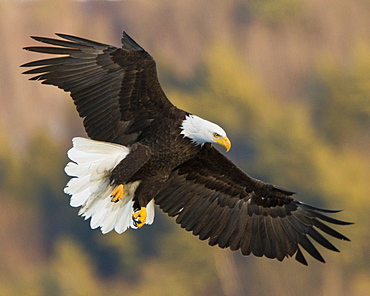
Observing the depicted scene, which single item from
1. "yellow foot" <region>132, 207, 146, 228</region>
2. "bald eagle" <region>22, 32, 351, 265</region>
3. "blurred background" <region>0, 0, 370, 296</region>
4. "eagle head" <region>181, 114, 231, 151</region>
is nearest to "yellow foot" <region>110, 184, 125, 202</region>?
"bald eagle" <region>22, 32, 351, 265</region>

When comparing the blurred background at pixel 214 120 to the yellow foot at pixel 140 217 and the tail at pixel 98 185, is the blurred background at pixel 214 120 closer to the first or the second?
the tail at pixel 98 185

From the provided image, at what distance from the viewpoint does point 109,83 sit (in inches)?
250

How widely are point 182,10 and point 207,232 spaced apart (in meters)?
27.6

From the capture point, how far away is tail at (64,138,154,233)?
6281mm

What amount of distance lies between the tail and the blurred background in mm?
17785

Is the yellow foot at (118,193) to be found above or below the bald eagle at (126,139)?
below

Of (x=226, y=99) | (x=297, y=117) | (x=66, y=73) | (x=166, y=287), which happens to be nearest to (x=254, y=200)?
(x=66, y=73)

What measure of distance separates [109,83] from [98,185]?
74 cm

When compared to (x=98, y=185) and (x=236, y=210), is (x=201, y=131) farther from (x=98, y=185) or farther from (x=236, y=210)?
(x=236, y=210)

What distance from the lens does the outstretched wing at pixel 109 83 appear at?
6.25m

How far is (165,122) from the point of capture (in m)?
6.37

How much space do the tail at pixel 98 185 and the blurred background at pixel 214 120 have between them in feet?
58.3

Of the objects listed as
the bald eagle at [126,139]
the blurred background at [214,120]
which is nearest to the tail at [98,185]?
the bald eagle at [126,139]

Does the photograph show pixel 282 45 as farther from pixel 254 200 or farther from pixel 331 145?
pixel 254 200
